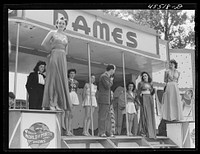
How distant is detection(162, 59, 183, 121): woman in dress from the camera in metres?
6.96

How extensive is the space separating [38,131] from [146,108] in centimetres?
251

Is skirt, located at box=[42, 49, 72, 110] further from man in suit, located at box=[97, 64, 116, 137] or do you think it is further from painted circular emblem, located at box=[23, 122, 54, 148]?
man in suit, located at box=[97, 64, 116, 137]

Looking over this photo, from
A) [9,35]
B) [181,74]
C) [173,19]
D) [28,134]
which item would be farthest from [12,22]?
[181,74]

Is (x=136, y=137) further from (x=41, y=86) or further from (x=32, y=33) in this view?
(x=32, y=33)

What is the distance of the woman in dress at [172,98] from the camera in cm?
696

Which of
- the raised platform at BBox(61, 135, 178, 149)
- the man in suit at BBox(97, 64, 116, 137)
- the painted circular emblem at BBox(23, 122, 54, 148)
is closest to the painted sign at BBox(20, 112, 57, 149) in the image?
the painted circular emblem at BBox(23, 122, 54, 148)

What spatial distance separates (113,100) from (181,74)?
1697 mm

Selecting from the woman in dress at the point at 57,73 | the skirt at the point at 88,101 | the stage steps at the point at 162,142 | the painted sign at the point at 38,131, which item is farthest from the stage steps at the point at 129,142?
the painted sign at the point at 38,131

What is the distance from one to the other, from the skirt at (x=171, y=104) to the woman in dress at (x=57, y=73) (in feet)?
7.23

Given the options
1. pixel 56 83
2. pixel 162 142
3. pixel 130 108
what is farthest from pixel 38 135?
pixel 162 142

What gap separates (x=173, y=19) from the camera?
252 inches

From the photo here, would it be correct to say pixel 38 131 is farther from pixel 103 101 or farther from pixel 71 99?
pixel 103 101

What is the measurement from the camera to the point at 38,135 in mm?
5344
